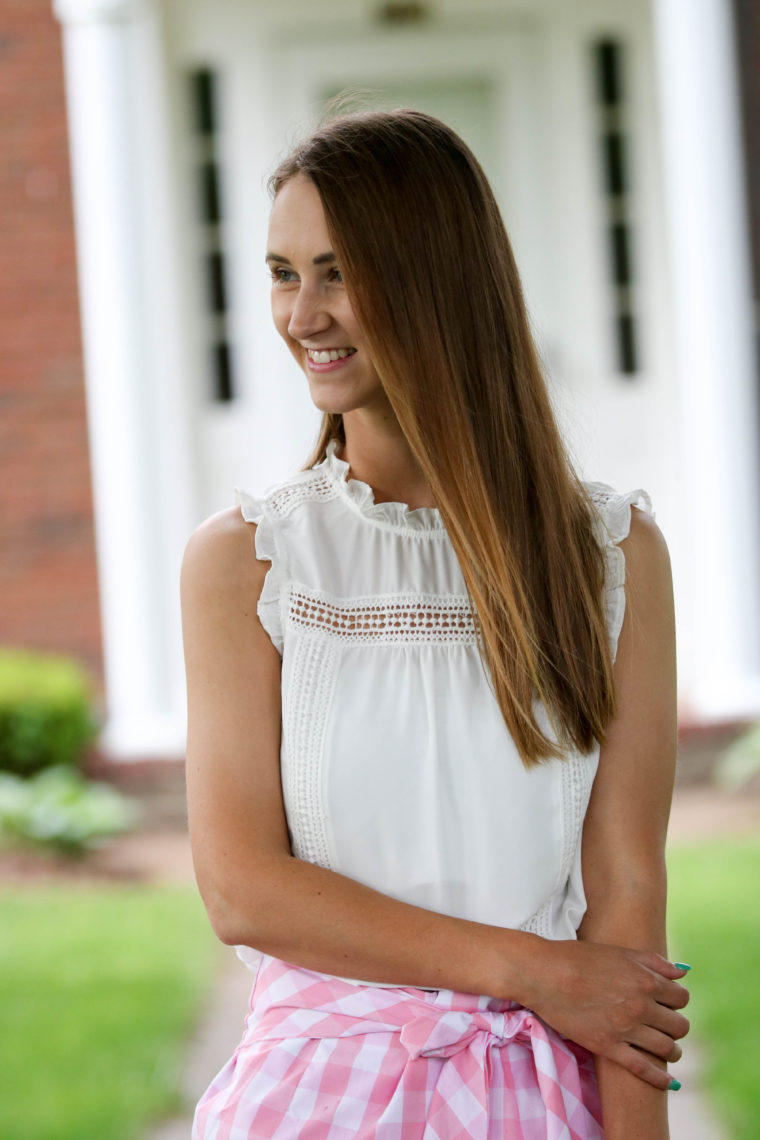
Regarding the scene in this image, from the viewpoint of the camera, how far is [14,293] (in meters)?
6.58

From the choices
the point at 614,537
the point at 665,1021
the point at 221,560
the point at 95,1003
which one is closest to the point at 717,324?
the point at 95,1003

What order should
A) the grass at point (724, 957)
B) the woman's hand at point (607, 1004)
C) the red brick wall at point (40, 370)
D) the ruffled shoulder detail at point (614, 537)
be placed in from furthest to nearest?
the red brick wall at point (40, 370)
the grass at point (724, 957)
the ruffled shoulder detail at point (614, 537)
the woman's hand at point (607, 1004)

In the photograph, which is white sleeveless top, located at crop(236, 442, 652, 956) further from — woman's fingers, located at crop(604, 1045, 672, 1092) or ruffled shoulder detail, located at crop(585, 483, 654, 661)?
woman's fingers, located at crop(604, 1045, 672, 1092)

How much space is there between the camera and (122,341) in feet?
20.0

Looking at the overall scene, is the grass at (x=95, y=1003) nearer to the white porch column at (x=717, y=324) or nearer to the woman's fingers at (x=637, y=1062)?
the woman's fingers at (x=637, y=1062)

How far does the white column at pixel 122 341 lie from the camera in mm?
6035

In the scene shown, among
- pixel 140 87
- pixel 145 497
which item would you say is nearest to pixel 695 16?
pixel 140 87

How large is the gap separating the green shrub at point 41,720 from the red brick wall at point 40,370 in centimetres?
49

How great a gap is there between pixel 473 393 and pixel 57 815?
4185 mm

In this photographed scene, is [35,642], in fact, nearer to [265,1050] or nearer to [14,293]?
[14,293]

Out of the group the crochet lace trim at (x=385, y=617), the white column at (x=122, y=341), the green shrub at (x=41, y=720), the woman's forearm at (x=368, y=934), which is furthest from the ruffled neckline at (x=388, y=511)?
the green shrub at (x=41, y=720)

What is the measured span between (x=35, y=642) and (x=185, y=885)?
193 cm

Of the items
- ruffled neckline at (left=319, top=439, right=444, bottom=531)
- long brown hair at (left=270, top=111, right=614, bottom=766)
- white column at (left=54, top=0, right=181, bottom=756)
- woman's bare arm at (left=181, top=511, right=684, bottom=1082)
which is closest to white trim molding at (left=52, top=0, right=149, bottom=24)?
white column at (left=54, top=0, right=181, bottom=756)

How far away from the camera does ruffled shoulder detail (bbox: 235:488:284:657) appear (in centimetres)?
177
